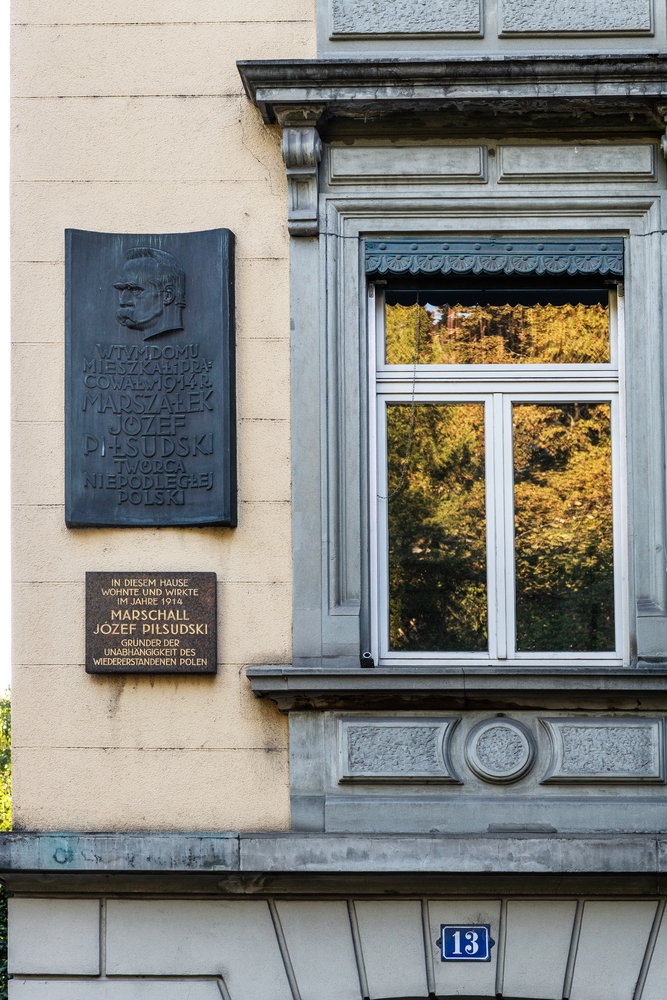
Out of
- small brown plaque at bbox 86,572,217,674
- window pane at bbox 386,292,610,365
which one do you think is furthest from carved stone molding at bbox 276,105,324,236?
small brown plaque at bbox 86,572,217,674

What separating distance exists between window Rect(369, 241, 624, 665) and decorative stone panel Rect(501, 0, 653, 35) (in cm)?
130

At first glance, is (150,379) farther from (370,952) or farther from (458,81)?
(370,952)

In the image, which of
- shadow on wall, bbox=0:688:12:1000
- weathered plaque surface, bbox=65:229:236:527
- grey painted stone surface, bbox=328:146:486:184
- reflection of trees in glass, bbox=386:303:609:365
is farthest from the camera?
shadow on wall, bbox=0:688:12:1000

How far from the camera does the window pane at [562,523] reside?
677 centimetres

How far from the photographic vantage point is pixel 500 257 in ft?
22.5

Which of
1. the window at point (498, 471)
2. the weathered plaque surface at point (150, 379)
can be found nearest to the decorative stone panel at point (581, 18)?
the window at point (498, 471)

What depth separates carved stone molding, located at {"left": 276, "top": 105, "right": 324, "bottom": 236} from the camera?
6.69 m

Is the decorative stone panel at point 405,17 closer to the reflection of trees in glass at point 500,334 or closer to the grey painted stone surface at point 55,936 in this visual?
the reflection of trees in glass at point 500,334

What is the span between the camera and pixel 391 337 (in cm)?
700

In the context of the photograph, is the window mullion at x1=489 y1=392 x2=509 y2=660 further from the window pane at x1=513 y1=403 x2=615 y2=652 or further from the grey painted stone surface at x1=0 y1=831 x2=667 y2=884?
the grey painted stone surface at x1=0 y1=831 x2=667 y2=884

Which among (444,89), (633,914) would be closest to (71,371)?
(444,89)

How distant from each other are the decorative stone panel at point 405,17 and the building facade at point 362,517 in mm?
20

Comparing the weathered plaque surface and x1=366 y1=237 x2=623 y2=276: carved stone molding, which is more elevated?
x1=366 y1=237 x2=623 y2=276: carved stone molding

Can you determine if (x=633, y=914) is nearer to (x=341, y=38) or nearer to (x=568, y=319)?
(x=568, y=319)
